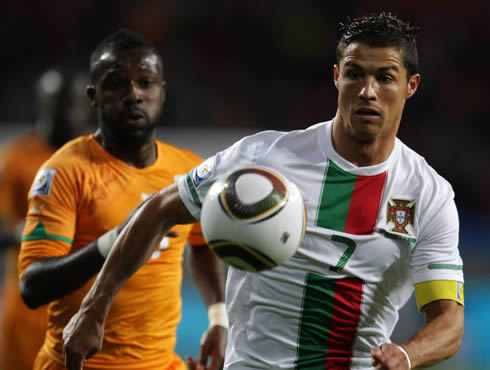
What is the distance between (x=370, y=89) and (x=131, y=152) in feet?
4.46

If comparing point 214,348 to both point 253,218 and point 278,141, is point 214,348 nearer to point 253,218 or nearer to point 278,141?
point 278,141

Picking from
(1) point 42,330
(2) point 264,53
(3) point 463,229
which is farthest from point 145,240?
(2) point 264,53

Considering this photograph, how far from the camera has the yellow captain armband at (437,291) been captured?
2.84m

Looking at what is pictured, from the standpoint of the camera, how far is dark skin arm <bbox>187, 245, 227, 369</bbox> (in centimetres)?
360

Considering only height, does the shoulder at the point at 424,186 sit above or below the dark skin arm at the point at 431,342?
above

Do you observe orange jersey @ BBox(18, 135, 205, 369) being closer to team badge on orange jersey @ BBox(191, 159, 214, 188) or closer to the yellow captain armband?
team badge on orange jersey @ BBox(191, 159, 214, 188)

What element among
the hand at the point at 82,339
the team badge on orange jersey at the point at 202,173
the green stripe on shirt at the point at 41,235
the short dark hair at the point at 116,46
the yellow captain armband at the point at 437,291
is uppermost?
the short dark hair at the point at 116,46

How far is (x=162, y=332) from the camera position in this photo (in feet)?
11.6

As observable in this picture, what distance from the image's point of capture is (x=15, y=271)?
4.89 m

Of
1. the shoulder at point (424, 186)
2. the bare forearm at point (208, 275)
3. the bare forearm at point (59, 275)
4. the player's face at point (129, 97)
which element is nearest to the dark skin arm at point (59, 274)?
the bare forearm at point (59, 275)

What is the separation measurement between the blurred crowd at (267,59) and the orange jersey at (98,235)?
304 inches

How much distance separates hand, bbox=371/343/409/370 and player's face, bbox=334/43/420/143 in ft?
2.76

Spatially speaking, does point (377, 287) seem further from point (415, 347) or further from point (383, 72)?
point (383, 72)

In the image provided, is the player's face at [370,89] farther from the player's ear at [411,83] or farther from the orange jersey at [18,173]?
the orange jersey at [18,173]
